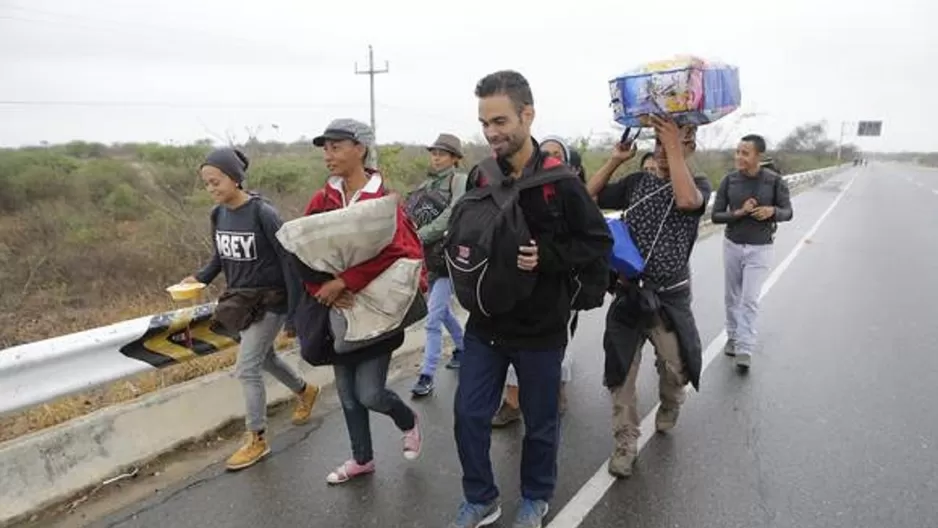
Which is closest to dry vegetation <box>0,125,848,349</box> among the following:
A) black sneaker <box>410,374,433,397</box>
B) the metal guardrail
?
the metal guardrail

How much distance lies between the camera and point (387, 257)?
2.98 m

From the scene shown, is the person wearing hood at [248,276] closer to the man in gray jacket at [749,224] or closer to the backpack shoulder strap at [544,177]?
the backpack shoulder strap at [544,177]

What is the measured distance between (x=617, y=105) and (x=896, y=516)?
2470 millimetres

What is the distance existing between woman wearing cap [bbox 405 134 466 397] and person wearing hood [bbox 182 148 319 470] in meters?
1.26

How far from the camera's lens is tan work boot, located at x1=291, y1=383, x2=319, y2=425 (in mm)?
4090

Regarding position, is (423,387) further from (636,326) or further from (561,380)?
(636,326)

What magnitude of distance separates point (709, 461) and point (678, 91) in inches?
85.0

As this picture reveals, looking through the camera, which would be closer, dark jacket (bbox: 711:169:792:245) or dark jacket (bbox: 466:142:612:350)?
dark jacket (bbox: 466:142:612:350)

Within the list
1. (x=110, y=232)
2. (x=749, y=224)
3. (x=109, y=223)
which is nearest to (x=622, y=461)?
(x=749, y=224)

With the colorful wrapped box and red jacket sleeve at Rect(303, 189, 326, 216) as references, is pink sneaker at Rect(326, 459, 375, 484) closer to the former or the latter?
red jacket sleeve at Rect(303, 189, 326, 216)

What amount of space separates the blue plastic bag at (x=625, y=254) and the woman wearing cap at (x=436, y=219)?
1.44 meters

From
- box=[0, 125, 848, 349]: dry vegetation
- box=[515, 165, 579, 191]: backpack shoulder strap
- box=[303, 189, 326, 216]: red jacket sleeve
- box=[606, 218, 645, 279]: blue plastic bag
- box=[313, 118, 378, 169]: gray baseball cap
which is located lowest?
box=[0, 125, 848, 349]: dry vegetation

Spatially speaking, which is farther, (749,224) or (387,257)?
(749,224)

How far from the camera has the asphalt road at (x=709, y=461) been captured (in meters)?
3.00
